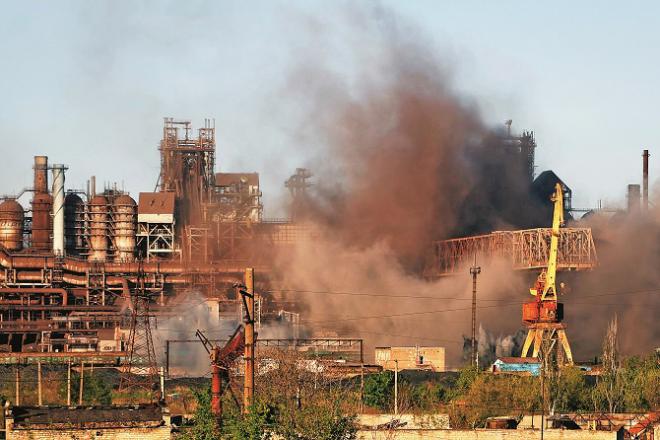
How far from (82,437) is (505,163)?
3926 inches

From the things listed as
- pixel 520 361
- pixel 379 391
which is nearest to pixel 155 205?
pixel 520 361

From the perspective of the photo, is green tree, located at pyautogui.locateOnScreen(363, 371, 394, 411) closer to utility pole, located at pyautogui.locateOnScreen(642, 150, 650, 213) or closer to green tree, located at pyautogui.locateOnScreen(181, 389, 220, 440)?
green tree, located at pyautogui.locateOnScreen(181, 389, 220, 440)

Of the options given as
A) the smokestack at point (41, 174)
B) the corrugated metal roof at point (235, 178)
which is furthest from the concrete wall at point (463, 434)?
the corrugated metal roof at point (235, 178)

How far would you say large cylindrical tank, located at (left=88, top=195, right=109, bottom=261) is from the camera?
481ft

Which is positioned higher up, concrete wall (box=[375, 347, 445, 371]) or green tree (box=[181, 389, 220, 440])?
green tree (box=[181, 389, 220, 440])

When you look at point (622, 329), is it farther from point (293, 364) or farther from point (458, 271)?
point (293, 364)

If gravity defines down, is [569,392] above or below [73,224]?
below

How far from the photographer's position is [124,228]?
146 meters

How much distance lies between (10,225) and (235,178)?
2295 centimetres

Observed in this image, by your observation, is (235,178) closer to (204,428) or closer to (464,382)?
(464,382)

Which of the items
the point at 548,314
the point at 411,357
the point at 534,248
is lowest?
the point at 411,357

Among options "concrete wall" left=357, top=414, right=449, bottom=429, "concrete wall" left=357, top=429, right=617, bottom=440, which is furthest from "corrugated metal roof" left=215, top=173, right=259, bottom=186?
"concrete wall" left=357, top=429, right=617, bottom=440

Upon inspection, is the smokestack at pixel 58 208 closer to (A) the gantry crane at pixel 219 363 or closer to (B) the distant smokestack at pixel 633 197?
(B) the distant smokestack at pixel 633 197

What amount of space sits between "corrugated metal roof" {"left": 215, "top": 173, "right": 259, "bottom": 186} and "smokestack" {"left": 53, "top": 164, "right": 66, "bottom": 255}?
16.1 metres
